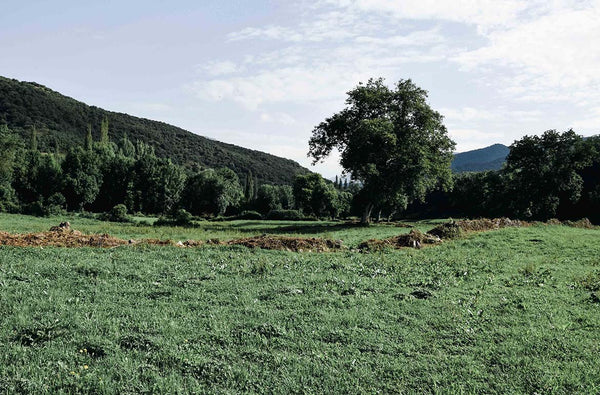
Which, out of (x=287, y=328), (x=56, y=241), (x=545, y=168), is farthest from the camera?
(x=545, y=168)

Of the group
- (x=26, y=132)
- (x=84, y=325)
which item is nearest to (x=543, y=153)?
(x=84, y=325)

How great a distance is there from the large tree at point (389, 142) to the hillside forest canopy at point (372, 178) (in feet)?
0.37

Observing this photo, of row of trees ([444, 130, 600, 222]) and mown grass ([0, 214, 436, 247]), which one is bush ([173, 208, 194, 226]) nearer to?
mown grass ([0, 214, 436, 247])

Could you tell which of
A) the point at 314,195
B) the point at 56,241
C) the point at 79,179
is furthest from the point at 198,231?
the point at 314,195

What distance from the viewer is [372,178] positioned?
4000cm

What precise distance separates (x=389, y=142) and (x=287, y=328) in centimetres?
3407

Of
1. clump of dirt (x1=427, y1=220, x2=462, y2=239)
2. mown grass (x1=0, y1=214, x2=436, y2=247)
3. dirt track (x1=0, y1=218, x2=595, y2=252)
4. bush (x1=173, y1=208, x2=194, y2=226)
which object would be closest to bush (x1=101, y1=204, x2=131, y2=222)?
bush (x1=173, y1=208, x2=194, y2=226)

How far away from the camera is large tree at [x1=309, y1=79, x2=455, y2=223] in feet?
131

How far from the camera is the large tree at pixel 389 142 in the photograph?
39.9 metres

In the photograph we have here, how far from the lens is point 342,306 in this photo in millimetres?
9891

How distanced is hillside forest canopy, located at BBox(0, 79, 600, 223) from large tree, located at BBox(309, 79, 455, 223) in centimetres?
11

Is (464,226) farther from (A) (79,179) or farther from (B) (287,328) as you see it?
(A) (79,179)

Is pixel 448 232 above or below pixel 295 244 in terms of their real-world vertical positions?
above

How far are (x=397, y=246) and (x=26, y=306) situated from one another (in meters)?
17.5
